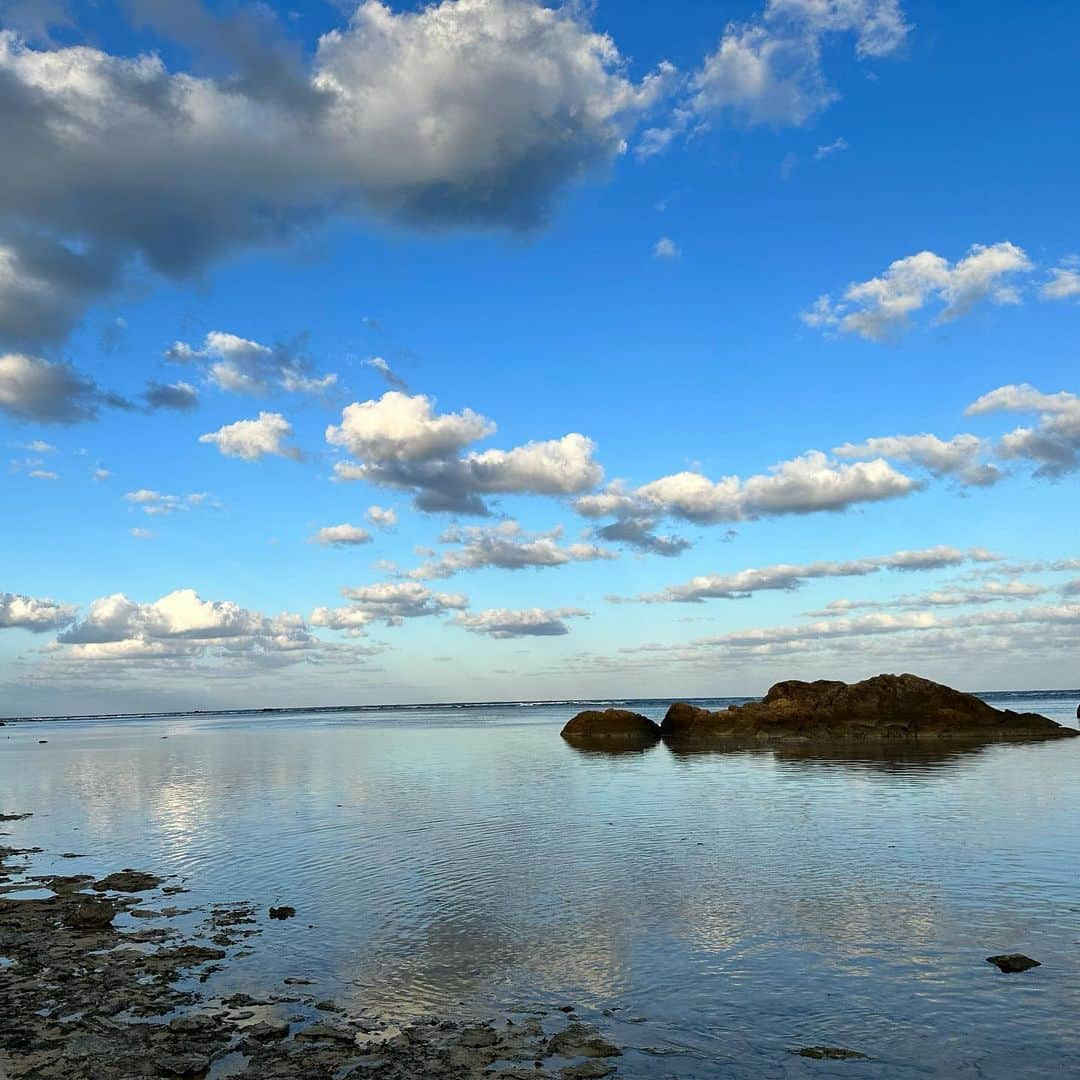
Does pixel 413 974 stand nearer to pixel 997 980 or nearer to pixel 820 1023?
pixel 820 1023

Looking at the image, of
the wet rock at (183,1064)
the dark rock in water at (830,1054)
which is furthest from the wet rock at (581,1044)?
the wet rock at (183,1064)

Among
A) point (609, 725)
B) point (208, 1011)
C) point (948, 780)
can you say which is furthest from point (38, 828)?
point (609, 725)

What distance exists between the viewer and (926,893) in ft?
78.0

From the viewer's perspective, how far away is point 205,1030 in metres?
14.9

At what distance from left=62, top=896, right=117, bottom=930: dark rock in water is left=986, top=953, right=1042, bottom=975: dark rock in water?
21.0 meters

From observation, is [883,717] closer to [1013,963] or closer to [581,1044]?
[1013,963]

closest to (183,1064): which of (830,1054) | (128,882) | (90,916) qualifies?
(830,1054)

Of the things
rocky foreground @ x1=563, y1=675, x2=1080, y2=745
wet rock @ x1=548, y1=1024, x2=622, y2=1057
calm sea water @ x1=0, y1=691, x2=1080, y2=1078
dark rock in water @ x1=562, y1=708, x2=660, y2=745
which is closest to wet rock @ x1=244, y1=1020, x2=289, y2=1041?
calm sea water @ x1=0, y1=691, x2=1080, y2=1078

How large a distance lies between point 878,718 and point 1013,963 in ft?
228

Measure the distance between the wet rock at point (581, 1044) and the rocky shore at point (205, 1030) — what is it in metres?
0.02

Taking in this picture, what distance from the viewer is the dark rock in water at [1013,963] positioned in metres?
17.4

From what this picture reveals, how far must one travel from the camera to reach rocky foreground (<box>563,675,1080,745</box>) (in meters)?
82.4

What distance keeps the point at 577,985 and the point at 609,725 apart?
85203 mm

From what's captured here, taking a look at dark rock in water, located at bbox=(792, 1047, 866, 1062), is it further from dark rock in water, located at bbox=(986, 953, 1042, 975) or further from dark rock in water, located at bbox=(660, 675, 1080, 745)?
dark rock in water, located at bbox=(660, 675, 1080, 745)
